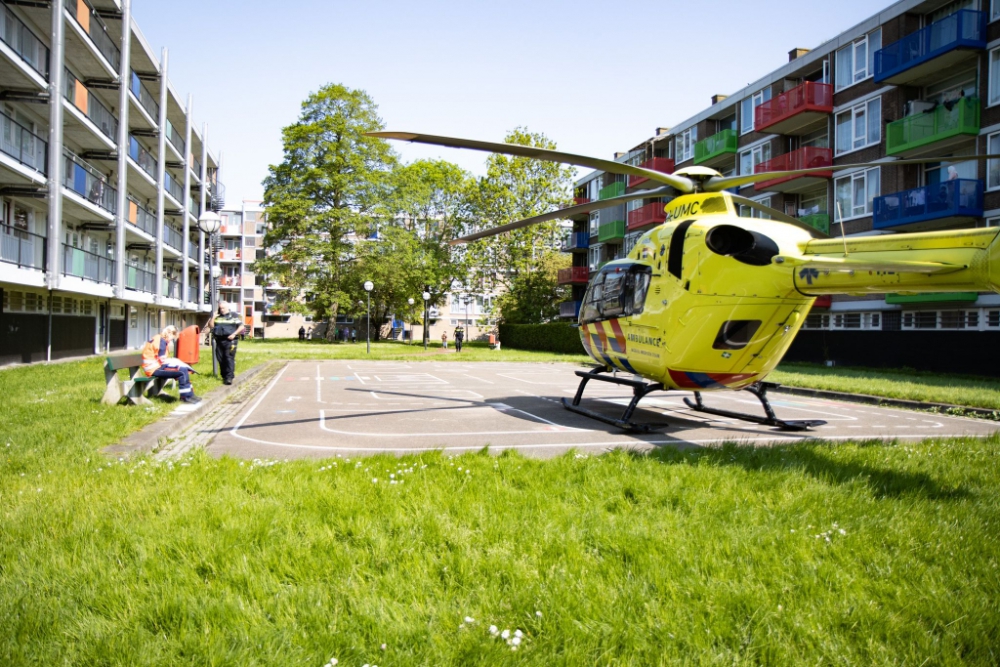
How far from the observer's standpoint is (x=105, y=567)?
350 cm

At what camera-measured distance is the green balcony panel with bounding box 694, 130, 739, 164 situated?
34.3m

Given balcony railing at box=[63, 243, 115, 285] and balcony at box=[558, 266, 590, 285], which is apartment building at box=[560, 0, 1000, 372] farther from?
balcony railing at box=[63, 243, 115, 285]

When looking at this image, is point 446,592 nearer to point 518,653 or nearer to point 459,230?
point 518,653

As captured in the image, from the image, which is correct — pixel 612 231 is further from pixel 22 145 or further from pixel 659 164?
pixel 22 145

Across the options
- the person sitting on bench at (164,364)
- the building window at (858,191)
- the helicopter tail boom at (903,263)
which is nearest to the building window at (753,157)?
the building window at (858,191)

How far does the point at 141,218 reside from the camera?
32500 millimetres

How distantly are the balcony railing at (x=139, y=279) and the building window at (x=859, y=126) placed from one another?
32864mm

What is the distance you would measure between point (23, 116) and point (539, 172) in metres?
31.7

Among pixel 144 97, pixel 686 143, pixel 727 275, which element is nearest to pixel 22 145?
pixel 144 97

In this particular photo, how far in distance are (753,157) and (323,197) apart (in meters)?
30.4

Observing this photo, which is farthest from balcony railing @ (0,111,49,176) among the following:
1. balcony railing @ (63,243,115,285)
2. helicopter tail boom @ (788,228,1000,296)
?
→ helicopter tail boom @ (788,228,1000,296)

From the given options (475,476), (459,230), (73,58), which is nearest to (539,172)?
(459,230)

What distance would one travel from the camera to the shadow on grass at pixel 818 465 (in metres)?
5.32

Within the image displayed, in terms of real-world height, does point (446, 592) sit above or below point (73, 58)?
below
